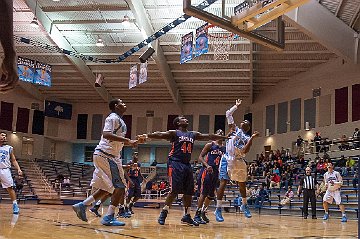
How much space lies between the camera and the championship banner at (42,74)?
25.9m

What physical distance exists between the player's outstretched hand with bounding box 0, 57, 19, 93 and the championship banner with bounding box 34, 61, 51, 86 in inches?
979

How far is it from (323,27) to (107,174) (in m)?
17.3

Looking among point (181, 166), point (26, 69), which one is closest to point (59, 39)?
point (26, 69)

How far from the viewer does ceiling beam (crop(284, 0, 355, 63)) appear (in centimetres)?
2034

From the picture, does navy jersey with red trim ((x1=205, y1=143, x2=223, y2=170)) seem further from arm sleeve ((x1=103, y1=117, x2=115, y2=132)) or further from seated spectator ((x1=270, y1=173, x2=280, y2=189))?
seated spectator ((x1=270, y1=173, x2=280, y2=189))

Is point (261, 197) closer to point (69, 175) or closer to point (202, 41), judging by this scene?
point (202, 41)

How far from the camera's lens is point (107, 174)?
7.18 m

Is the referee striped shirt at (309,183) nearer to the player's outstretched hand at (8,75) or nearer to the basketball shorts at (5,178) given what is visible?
the basketball shorts at (5,178)

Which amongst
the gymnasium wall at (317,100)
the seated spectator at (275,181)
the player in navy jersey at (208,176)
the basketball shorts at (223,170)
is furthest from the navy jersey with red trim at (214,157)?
the gymnasium wall at (317,100)

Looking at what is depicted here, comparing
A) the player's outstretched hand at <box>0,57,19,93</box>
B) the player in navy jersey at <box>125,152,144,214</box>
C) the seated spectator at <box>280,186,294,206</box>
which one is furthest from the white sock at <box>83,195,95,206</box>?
the seated spectator at <box>280,186,294,206</box>

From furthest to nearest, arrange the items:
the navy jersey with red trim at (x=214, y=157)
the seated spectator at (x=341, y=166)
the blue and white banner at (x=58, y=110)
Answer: the blue and white banner at (x=58, y=110) < the seated spectator at (x=341, y=166) < the navy jersey with red trim at (x=214, y=157)

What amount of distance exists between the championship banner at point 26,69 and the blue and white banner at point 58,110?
11416 millimetres

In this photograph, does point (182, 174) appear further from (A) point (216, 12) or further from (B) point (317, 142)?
(B) point (317, 142)

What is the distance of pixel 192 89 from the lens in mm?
33531
